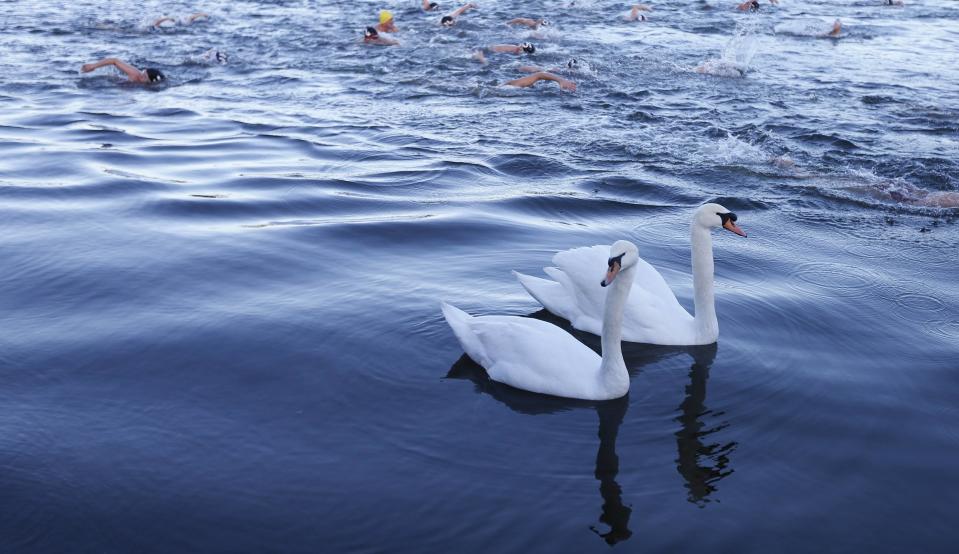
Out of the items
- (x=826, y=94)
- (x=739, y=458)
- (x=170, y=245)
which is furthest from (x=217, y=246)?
(x=826, y=94)

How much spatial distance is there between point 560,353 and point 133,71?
14.8 m

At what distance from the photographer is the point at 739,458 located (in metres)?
6.46

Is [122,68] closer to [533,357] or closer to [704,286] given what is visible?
[704,286]

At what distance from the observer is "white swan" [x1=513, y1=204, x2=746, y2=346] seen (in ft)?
26.7

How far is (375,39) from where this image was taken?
22.8 m

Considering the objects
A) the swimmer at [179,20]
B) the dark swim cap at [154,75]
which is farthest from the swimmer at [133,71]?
the swimmer at [179,20]

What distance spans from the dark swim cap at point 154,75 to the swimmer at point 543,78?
6650mm

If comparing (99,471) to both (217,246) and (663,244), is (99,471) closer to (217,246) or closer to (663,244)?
(217,246)

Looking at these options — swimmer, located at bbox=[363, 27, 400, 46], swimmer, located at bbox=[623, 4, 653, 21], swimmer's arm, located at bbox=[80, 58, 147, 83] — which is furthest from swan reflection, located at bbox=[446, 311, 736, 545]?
swimmer, located at bbox=[623, 4, 653, 21]

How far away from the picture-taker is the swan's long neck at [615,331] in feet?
23.2

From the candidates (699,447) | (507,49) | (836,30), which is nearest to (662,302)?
(699,447)

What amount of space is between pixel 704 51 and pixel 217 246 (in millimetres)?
14726

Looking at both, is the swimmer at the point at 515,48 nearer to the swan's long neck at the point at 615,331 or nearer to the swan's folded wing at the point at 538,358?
the swan's folded wing at the point at 538,358

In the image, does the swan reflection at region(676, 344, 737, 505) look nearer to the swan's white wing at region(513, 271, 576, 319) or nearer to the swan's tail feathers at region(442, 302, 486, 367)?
the swan's white wing at region(513, 271, 576, 319)
